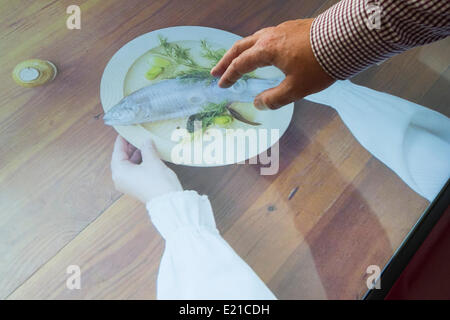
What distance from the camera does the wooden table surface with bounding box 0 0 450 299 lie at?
0.68 m

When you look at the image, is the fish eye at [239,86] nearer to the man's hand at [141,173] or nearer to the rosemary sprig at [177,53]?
the rosemary sprig at [177,53]

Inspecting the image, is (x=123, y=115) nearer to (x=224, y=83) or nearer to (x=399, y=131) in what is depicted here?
(x=224, y=83)

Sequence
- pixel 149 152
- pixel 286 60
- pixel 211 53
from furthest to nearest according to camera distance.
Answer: pixel 211 53 → pixel 149 152 → pixel 286 60

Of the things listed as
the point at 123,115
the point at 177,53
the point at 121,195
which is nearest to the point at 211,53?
the point at 177,53

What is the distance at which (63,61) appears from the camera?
2.69ft

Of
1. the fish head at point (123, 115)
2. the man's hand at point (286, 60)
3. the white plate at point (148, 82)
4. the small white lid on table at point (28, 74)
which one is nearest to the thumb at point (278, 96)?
the man's hand at point (286, 60)

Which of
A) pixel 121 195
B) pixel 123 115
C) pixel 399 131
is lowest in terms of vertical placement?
pixel 399 131

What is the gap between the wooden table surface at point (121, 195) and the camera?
68 centimetres

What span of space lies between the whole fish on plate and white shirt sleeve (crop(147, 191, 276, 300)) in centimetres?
16

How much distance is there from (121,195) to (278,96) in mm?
300

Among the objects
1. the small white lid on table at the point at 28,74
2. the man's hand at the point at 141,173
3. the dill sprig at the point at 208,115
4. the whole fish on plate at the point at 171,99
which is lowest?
the man's hand at the point at 141,173

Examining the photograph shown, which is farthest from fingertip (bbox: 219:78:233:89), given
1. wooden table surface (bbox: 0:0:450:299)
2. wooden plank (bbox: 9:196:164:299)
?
wooden plank (bbox: 9:196:164:299)

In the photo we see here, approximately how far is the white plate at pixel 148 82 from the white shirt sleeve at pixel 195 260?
10cm

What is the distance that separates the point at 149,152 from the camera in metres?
0.75
